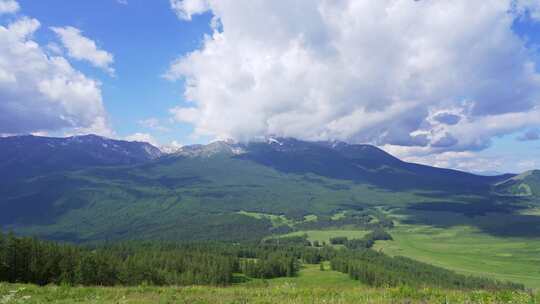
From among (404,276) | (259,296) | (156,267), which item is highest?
(259,296)

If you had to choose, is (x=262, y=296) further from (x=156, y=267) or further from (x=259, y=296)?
(x=156, y=267)

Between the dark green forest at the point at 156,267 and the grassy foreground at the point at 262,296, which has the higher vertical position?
the grassy foreground at the point at 262,296

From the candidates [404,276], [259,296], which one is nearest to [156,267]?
[259,296]

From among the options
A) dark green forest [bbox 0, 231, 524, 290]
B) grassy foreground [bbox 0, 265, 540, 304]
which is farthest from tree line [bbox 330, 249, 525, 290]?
grassy foreground [bbox 0, 265, 540, 304]

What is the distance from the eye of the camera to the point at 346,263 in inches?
5822

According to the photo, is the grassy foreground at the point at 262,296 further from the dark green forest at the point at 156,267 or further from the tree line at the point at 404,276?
the tree line at the point at 404,276

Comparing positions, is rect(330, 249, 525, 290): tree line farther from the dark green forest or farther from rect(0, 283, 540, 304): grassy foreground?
rect(0, 283, 540, 304): grassy foreground

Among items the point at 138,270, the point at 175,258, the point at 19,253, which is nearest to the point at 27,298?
the point at 19,253

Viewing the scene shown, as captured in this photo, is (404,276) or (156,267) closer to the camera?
(156,267)

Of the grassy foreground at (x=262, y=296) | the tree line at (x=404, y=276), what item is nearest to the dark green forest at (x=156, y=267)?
the tree line at (x=404, y=276)

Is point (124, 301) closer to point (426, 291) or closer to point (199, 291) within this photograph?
point (199, 291)

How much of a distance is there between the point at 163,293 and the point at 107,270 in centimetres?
3756

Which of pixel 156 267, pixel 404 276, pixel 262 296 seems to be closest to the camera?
pixel 262 296

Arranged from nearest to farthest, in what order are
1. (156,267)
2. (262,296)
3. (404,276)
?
(262,296), (156,267), (404,276)
